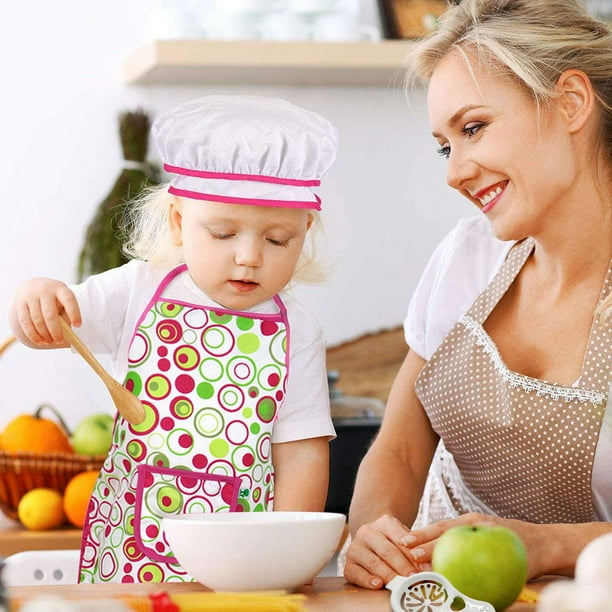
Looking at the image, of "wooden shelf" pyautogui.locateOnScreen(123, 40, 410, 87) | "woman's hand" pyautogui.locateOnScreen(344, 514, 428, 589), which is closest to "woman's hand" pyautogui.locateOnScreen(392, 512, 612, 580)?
"woman's hand" pyautogui.locateOnScreen(344, 514, 428, 589)

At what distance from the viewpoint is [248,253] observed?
119 centimetres

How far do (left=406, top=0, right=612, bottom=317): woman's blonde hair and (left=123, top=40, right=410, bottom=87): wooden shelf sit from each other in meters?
0.92

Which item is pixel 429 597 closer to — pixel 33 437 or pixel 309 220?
pixel 309 220

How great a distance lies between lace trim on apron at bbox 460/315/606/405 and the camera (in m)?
1.34

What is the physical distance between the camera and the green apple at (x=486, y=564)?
0.89 meters

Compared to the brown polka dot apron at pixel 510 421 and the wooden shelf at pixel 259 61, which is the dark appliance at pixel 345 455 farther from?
the wooden shelf at pixel 259 61

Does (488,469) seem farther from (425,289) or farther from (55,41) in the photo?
(55,41)

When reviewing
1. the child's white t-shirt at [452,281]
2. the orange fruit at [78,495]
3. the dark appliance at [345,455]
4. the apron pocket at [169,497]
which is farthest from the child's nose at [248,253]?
the dark appliance at [345,455]

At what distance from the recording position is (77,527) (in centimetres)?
208

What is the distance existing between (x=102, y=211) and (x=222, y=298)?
4.11 feet

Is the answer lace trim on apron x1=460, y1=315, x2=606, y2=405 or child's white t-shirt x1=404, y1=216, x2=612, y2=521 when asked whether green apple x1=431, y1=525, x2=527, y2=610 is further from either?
child's white t-shirt x1=404, y1=216, x2=612, y2=521

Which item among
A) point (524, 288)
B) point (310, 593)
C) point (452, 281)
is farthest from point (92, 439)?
point (310, 593)

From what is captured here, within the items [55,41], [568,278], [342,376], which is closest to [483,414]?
[568,278]

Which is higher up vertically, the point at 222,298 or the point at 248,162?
the point at 248,162
